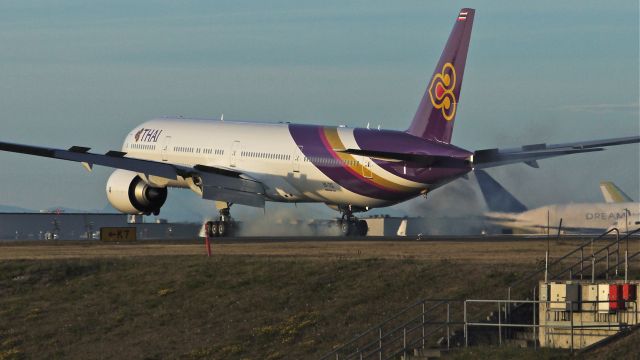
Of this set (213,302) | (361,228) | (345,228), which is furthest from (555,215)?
(213,302)

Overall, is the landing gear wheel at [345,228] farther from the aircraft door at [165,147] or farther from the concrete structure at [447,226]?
the concrete structure at [447,226]

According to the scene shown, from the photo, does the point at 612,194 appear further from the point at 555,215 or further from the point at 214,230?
the point at 214,230

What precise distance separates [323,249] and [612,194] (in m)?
59.4

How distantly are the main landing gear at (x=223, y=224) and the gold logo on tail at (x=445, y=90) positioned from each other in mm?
12252

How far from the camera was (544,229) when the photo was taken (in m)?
85.9

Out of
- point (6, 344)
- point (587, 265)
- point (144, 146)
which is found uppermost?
point (144, 146)

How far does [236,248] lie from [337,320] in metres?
16.3

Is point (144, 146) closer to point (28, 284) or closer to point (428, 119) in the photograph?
point (428, 119)

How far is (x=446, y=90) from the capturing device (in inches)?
2506

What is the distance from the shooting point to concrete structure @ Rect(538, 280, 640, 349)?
32.9 metres

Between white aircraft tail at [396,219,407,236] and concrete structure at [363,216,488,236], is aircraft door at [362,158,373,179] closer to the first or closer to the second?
concrete structure at [363,216,488,236]

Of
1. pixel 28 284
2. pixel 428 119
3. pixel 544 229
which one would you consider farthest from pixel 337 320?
pixel 544 229

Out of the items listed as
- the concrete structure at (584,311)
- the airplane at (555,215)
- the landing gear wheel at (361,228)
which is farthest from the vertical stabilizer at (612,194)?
the concrete structure at (584,311)

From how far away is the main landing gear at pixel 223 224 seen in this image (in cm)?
6775
